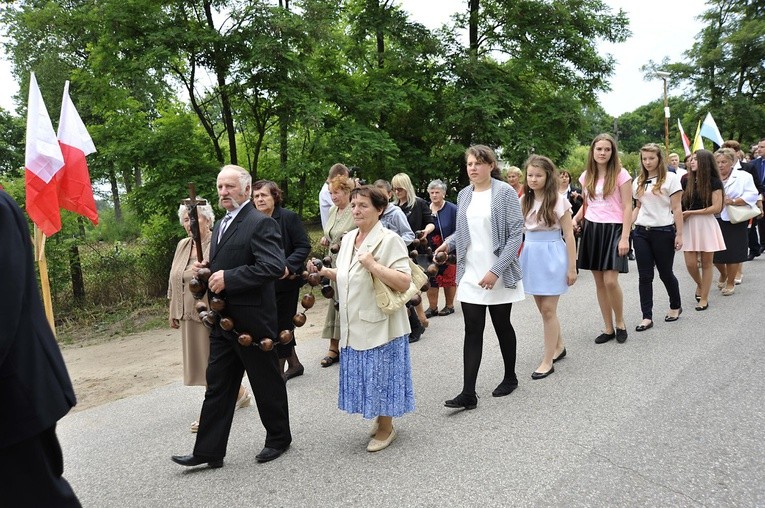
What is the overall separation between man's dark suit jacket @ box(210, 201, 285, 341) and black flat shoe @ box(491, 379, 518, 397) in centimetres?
194

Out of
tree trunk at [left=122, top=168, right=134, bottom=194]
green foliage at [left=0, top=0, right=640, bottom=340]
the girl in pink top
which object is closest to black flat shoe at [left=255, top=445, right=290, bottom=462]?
the girl in pink top

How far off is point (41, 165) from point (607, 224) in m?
5.28

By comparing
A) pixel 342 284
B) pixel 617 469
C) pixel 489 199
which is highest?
pixel 489 199

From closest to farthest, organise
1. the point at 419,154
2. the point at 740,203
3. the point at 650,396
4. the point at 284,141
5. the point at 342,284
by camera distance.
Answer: the point at 342,284 < the point at 650,396 < the point at 740,203 < the point at 284,141 < the point at 419,154

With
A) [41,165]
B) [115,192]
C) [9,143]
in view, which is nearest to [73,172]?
[41,165]

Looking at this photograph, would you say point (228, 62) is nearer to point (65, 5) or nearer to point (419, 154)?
point (65, 5)

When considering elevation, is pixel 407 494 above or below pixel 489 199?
below

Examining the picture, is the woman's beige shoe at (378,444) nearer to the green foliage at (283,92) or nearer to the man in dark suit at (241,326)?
the man in dark suit at (241,326)

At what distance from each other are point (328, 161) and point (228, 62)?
273cm

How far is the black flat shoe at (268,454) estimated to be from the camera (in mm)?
3711

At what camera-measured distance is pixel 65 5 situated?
11281mm

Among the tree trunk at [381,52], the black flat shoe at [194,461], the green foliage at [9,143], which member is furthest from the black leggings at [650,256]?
the green foliage at [9,143]

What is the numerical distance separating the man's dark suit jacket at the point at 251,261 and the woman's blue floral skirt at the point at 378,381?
59 cm

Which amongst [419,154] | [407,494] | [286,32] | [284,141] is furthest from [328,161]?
[407,494]
